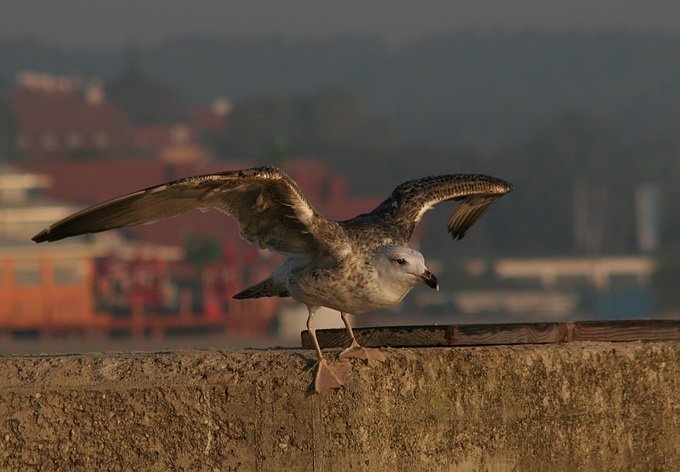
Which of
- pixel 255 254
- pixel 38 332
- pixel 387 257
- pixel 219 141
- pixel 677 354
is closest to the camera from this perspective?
pixel 677 354

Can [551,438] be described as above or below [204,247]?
below

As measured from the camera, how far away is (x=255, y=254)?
102000mm

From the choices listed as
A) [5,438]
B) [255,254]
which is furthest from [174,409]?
[255,254]

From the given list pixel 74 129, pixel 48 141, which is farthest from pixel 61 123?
pixel 48 141

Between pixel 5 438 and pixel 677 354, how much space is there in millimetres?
2914

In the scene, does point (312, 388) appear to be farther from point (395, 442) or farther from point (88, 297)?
point (88, 297)

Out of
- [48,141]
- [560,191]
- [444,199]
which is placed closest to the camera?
[444,199]

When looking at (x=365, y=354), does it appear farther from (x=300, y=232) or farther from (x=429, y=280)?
(x=300, y=232)

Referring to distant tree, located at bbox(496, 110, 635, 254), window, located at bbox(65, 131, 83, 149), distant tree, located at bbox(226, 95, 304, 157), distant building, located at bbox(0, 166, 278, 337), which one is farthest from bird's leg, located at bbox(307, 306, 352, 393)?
distant tree, located at bbox(226, 95, 304, 157)

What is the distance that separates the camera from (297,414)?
253 inches

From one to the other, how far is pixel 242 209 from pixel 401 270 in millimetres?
892

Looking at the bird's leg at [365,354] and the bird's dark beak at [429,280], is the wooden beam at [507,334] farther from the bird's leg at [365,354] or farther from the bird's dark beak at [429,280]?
the bird's dark beak at [429,280]

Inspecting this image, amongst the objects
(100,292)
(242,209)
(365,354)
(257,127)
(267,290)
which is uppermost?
(257,127)

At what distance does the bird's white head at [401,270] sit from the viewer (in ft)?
25.9
